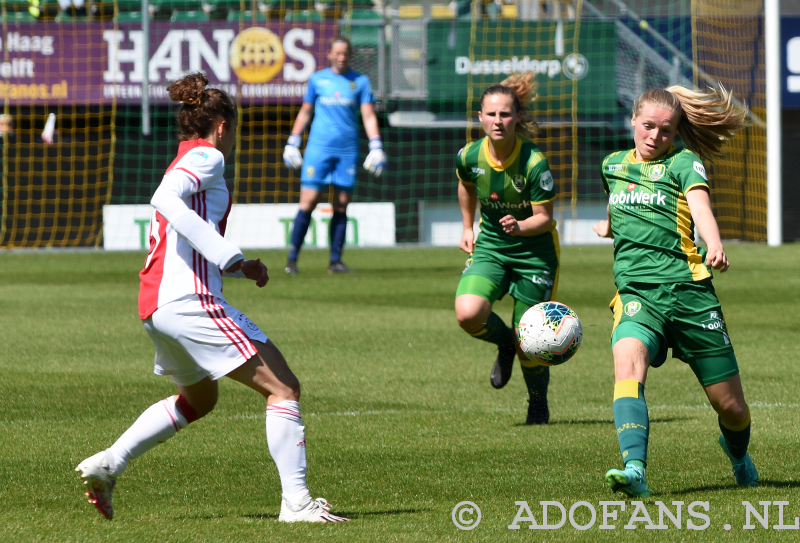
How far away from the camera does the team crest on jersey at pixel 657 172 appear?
4559mm

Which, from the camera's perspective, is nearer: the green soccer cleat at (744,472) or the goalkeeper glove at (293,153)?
the green soccer cleat at (744,472)

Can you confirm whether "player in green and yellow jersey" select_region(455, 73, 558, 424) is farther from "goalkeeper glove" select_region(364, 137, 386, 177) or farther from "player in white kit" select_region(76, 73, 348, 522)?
"goalkeeper glove" select_region(364, 137, 386, 177)

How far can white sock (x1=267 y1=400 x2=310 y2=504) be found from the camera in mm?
3875

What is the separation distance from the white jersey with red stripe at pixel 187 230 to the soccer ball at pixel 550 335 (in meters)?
1.88

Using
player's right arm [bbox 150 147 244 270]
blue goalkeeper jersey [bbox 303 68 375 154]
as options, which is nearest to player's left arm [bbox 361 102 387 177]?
blue goalkeeper jersey [bbox 303 68 375 154]

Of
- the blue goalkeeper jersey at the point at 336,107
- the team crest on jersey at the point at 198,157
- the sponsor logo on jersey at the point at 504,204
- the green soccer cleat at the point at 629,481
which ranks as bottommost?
the green soccer cleat at the point at 629,481

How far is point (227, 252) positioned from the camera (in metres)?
3.73

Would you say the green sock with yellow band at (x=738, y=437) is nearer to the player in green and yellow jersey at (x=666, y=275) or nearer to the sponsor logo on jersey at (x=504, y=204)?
the player in green and yellow jersey at (x=666, y=275)

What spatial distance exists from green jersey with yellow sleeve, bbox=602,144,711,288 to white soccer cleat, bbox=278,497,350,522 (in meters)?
1.49

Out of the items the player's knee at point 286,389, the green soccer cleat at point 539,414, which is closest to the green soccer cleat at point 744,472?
the green soccer cleat at point 539,414

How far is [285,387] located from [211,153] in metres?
0.83

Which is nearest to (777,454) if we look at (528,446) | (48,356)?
(528,446)

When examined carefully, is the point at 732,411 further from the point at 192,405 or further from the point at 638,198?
the point at 192,405

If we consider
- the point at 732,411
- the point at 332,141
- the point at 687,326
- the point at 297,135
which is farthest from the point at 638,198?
the point at 332,141
